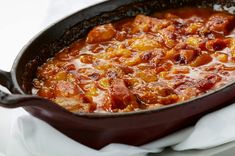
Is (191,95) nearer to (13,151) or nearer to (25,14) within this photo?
(13,151)

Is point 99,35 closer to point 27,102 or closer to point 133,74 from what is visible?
point 133,74

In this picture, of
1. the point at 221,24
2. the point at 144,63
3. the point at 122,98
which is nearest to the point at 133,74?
the point at 144,63

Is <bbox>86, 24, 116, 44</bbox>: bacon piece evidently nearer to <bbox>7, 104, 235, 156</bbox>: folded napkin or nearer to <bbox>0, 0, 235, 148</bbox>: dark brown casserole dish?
<bbox>0, 0, 235, 148</bbox>: dark brown casserole dish

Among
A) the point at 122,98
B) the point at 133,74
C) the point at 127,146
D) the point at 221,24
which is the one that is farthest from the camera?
the point at 221,24

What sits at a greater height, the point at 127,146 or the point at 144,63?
the point at 144,63

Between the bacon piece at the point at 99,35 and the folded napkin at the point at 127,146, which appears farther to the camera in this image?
the bacon piece at the point at 99,35

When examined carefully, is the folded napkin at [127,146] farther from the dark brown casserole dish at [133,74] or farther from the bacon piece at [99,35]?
the bacon piece at [99,35]

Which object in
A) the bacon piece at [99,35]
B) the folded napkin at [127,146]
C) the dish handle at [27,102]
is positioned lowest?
the folded napkin at [127,146]

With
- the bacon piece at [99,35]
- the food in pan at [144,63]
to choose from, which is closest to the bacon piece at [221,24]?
the food in pan at [144,63]

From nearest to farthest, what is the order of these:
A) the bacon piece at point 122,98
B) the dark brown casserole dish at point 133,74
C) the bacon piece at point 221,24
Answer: the dark brown casserole dish at point 133,74, the bacon piece at point 122,98, the bacon piece at point 221,24
